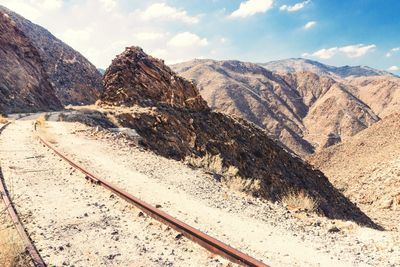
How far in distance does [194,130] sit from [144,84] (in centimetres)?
620

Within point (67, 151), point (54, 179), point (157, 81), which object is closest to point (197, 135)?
point (157, 81)

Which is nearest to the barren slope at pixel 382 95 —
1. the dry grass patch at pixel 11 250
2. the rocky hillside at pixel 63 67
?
the rocky hillside at pixel 63 67

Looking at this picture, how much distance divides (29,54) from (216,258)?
48.9m

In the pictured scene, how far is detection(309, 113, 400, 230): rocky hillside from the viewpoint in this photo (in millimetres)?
30984

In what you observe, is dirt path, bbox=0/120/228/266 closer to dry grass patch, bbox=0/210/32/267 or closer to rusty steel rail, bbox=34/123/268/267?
rusty steel rail, bbox=34/123/268/267

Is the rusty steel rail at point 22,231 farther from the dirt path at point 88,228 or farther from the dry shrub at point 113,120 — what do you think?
the dry shrub at point 113,120

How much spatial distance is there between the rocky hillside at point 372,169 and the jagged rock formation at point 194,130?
3702mm

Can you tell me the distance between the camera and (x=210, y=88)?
470 feet

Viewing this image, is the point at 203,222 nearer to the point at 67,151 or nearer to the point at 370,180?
the point at 67,151

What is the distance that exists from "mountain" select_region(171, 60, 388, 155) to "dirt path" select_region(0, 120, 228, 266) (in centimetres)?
10088

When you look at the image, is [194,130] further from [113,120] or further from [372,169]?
[372,169]

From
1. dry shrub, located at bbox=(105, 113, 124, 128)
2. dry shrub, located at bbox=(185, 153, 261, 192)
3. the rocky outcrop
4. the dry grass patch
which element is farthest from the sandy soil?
the rocky outcrop

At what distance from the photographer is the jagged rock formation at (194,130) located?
22562 millimetres

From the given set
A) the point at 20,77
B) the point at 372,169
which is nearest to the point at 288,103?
the point at 372,169
